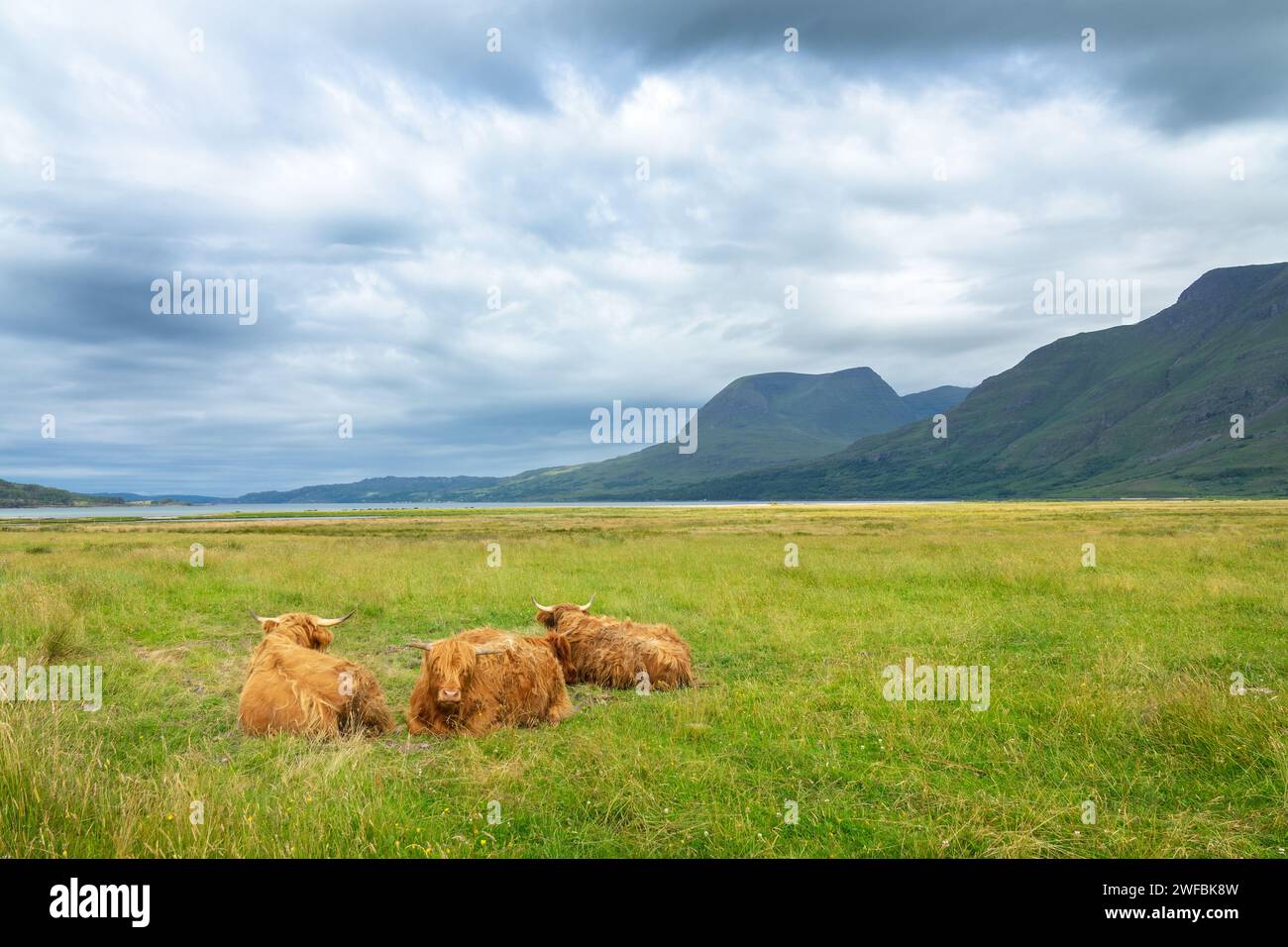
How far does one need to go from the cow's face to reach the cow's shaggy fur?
2566mm

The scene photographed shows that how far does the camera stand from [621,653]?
9.30 m

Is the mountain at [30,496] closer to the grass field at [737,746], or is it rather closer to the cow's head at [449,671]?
the grass field at [737,746]

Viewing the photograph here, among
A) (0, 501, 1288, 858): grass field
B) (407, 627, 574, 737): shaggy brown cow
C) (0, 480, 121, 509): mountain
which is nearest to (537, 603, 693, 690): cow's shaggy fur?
(0, 501, 1288, 858): grass field

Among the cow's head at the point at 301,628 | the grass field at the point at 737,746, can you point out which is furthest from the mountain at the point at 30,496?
the cow's head at the point at 301,628

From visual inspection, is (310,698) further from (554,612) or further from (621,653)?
(554,612)

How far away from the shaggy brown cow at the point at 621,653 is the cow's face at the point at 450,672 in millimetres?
2569

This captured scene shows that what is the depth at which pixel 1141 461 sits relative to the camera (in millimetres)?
199500

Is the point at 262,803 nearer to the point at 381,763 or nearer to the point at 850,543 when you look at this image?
the point at 381,763

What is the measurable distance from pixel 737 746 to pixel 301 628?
6.41m

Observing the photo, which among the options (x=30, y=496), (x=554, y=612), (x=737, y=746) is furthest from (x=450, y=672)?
(x=30, y=496)

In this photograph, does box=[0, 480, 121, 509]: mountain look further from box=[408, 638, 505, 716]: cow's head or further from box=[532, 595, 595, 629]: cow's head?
box=[408, 638, 505, 716]: cow's head

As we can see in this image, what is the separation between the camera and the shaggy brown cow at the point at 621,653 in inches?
355

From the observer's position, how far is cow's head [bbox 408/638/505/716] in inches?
273
